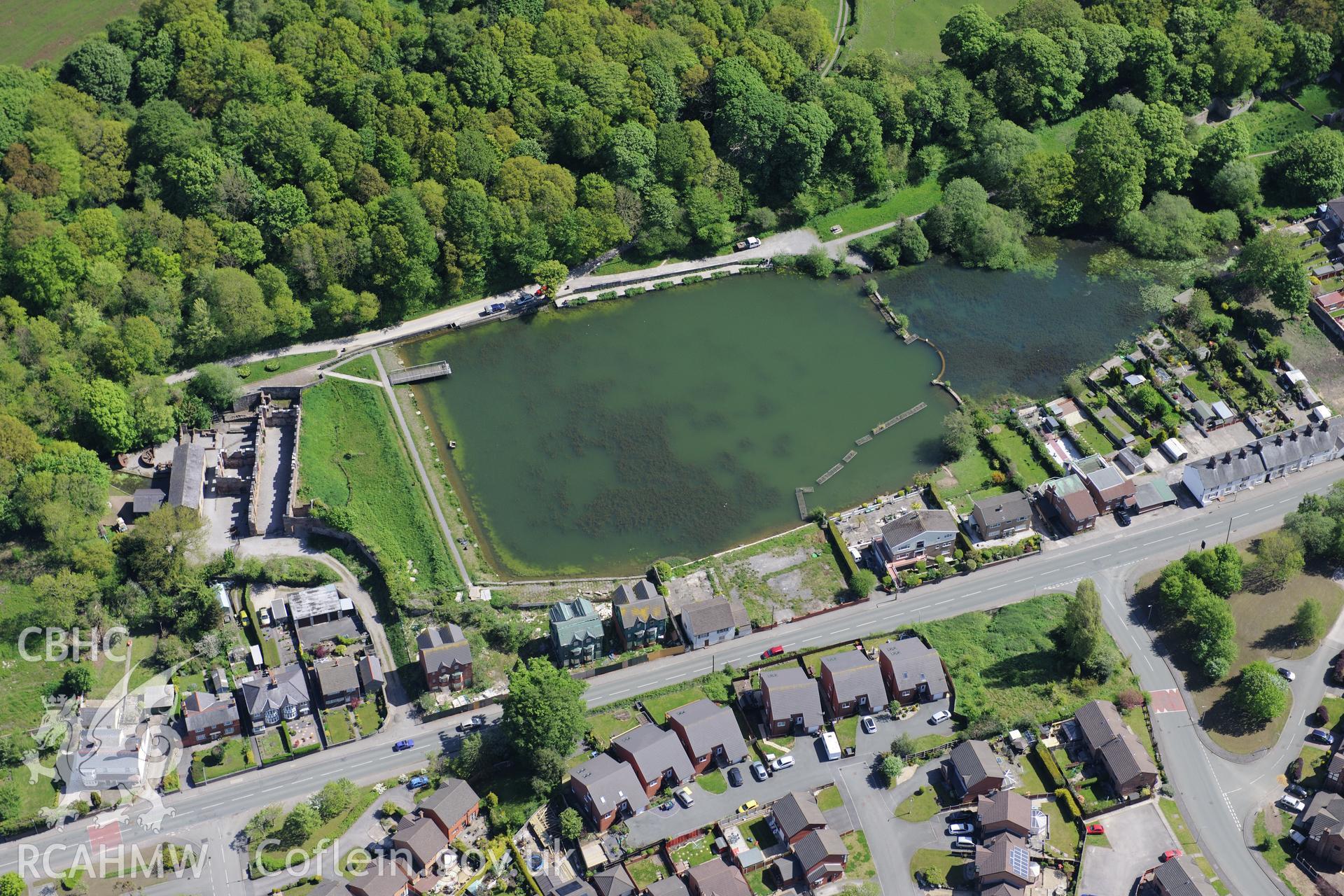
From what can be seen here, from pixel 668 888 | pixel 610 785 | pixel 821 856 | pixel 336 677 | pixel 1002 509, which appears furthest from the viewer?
pixel 1002 509

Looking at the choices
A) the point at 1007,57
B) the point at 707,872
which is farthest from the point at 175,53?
the point at 707,872

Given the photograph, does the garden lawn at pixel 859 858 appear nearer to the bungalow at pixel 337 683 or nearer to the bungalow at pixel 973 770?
the bungalow at pixel 973 770

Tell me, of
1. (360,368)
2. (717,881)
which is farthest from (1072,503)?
(360,368)

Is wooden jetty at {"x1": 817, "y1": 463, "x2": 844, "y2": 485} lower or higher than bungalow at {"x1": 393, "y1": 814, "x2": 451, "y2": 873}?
higher

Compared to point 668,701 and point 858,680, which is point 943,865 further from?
point 668,701

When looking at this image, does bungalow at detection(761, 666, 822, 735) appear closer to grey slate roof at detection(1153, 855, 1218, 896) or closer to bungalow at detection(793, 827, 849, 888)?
bungalow at detection(793, 827, 849, 888)

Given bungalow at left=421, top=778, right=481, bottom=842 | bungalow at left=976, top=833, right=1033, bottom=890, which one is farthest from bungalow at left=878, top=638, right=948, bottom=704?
bungalow at left=421, top=778, right=481, bottom=842

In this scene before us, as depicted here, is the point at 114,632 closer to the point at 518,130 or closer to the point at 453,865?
the point at 453,865
